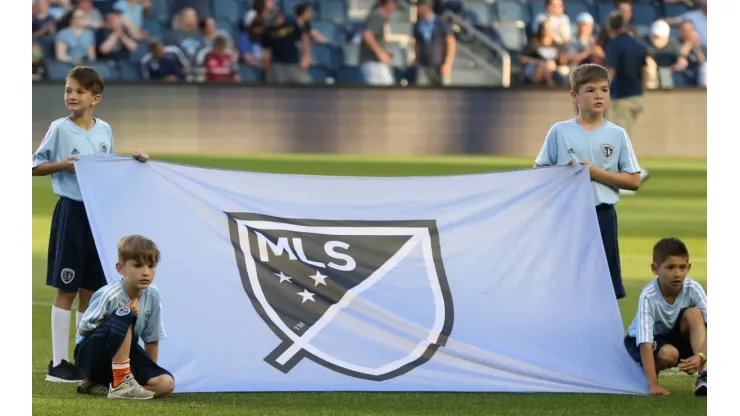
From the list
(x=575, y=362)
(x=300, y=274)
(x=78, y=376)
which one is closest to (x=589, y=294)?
(x=575, y=362)

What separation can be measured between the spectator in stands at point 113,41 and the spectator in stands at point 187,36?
0.73m

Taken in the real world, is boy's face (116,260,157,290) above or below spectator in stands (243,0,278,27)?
below

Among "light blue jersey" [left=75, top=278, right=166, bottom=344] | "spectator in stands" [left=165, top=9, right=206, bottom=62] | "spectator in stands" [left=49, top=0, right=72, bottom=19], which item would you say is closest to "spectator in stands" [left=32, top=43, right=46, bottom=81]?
"spectator in stands" [left=49, top=0, right=72, bottom=19]

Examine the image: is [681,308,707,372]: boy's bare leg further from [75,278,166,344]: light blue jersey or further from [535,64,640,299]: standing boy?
[75,278,166,344]: light blue jersey

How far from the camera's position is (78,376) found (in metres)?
6.52

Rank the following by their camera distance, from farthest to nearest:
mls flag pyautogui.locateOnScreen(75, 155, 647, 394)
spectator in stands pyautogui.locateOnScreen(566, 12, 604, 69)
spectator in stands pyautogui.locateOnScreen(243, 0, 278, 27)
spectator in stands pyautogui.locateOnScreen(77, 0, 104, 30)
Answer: spectator in stands pyautogui.locateOnScreen(243, 0, 278, 27) < spectator in stands pyautogui.locateOnScreen(566, 12, 604, 69) < spectator in stands pyautogui.locateOnScreen(77, 0, 104, 30) < mls flag pyautogui.locateOnScreen(75, 155, 647, 394)

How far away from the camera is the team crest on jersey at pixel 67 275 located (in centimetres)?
673

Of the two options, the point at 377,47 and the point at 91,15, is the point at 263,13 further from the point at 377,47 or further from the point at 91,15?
the point at 91,15

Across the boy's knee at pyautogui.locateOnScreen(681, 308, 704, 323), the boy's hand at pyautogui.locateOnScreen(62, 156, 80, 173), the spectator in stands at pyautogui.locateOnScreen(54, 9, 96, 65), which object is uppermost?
the spectator in stands at pyautogui.locateOnScreen(54, 9, 96, 65)

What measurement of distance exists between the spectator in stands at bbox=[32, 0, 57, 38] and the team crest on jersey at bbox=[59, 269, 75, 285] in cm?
1647

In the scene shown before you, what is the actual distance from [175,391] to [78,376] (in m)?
0.77

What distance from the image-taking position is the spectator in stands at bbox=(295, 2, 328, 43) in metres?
23.0
